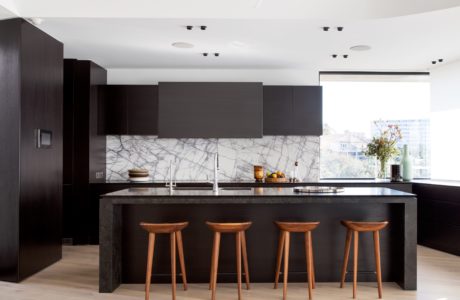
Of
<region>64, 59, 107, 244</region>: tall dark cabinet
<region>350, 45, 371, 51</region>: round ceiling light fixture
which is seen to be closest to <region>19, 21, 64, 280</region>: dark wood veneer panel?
<region>64, 59, 107, 244</region>: tall dark cabinet

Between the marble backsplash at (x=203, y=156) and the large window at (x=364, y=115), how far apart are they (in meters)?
0.59

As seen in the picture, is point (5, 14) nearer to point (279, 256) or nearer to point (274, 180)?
point (279, 256)

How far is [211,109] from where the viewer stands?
664 centimetres

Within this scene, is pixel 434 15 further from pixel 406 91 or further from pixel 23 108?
pixel 23 108

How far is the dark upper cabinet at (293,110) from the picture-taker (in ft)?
22.2

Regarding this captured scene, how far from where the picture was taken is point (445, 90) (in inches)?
265

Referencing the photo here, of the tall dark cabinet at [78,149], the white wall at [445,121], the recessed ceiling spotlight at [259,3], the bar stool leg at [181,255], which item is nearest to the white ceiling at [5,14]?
the tall dark cabinet at [78,149]

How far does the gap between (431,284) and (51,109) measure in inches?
182

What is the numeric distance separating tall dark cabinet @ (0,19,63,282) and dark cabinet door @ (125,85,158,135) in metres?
1.77

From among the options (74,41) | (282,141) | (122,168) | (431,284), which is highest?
(74,41)

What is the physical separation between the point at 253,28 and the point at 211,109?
2.02 metres

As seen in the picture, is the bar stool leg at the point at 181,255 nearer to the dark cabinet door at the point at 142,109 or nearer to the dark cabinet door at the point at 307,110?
the dark cabinet door at the point at 142,109

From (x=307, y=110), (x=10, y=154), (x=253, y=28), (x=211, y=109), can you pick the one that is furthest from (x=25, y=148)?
(x=307, y=110)

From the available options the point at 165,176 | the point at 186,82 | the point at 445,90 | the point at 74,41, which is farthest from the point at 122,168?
the point at 445,90
